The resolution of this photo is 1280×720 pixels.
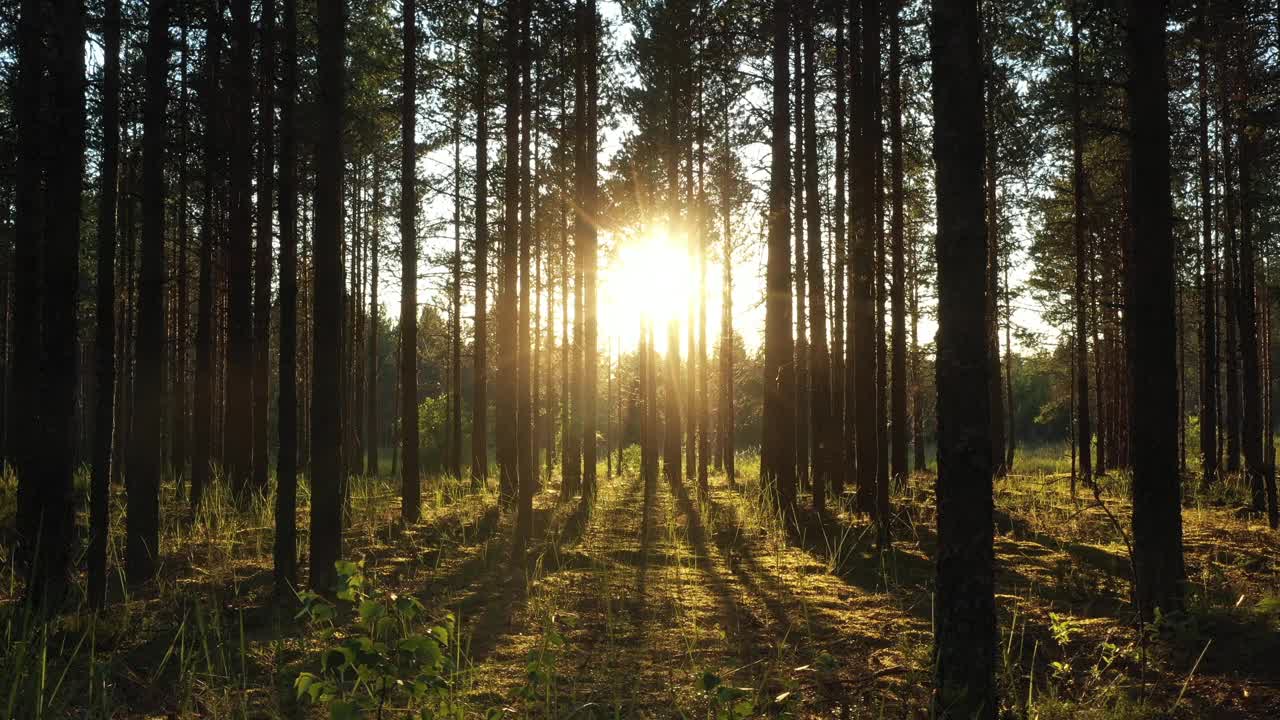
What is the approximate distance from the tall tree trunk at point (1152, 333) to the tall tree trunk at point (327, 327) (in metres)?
7.51

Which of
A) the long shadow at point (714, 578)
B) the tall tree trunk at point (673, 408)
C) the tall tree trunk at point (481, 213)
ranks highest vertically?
the tall tree trunk at point (481, 213)

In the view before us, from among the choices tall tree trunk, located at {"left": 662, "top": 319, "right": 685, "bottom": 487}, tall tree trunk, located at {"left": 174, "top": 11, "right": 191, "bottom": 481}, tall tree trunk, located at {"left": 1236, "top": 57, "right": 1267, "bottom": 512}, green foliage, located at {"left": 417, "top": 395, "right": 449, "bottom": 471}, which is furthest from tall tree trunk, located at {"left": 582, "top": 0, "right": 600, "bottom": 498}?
green foliage, located at {"left": 417, "top": 395, "right": 449, "bottom": 471}

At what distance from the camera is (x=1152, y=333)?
257 inches

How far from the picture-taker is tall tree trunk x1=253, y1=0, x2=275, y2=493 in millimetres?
8766

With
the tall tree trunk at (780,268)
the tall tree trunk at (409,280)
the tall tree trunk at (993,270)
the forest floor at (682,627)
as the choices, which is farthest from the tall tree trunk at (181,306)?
the tall tree trunk at (993,270)

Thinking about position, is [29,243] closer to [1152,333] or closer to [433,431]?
[1152,333]

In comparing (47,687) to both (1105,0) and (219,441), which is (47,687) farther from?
(219,441)

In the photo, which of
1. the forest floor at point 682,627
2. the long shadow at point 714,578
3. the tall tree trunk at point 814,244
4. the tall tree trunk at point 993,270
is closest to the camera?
the forest floor at point 682,627

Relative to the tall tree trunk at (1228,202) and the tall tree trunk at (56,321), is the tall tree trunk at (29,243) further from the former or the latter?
the tall tree trunk at (1228,202)

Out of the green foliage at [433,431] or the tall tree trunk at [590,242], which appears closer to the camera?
the tall tree trunk at [590,242]

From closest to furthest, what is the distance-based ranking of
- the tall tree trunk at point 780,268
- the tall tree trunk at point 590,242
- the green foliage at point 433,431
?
the tall tree trunk at point 780,268
the tall tree trunk at point 590,242
the green foliage at point 433,431

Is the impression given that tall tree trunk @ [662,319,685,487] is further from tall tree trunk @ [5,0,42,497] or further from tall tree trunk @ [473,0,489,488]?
tall tree trunk @ [5,0,42,497]

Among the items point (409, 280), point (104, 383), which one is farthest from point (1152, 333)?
point (409, 280)

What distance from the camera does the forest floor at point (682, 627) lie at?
15.0 ft
